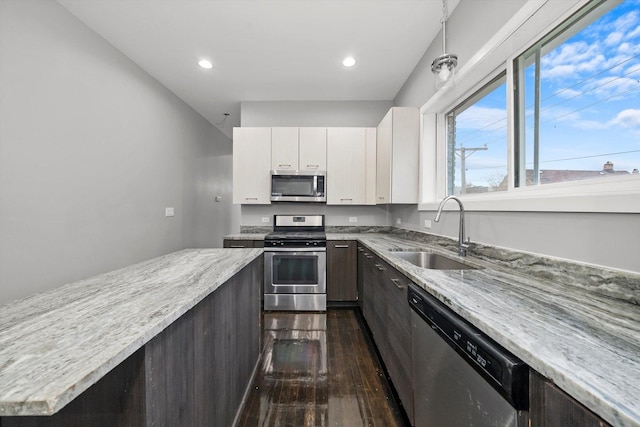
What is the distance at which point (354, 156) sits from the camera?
3518 millimetres

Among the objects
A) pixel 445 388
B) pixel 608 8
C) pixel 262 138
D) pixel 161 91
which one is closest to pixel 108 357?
pixel 445 388

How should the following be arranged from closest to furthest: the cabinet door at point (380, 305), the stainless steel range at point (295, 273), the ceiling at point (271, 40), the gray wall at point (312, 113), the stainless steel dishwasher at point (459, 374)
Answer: the stainless steel dishwasher at point (459, 374)
the cabinet door at point (380, 305)
the ceiling at point (271, 40)
the stainless steel range at point (295, 273)
the gray wall at point (312, 113)

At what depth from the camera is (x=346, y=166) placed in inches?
139

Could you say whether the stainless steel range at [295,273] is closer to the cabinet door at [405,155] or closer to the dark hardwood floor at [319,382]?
the dark hardwood floor at [319,382]

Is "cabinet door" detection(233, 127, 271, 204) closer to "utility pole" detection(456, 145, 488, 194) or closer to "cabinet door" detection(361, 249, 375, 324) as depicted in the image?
"cabinet door" detection(361, 249, 375, 324)

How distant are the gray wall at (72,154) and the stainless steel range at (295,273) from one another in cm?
154

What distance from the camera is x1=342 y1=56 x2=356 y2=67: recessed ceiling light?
2.72 m

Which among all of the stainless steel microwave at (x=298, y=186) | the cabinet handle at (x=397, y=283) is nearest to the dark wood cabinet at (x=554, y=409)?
the cabinet handle at (x=397, y=283)

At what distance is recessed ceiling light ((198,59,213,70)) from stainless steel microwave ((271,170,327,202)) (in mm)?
1382

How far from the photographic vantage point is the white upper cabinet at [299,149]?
3.49 m

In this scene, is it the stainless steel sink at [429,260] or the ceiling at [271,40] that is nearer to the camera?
the stainless steel sink at [429,260]

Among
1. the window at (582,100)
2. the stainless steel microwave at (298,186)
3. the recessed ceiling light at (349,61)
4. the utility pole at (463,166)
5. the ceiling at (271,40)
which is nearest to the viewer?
the window at (582,100)

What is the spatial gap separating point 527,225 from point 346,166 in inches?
94.5

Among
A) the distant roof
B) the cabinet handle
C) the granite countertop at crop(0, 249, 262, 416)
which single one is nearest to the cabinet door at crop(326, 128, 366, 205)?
the cabinet handle
